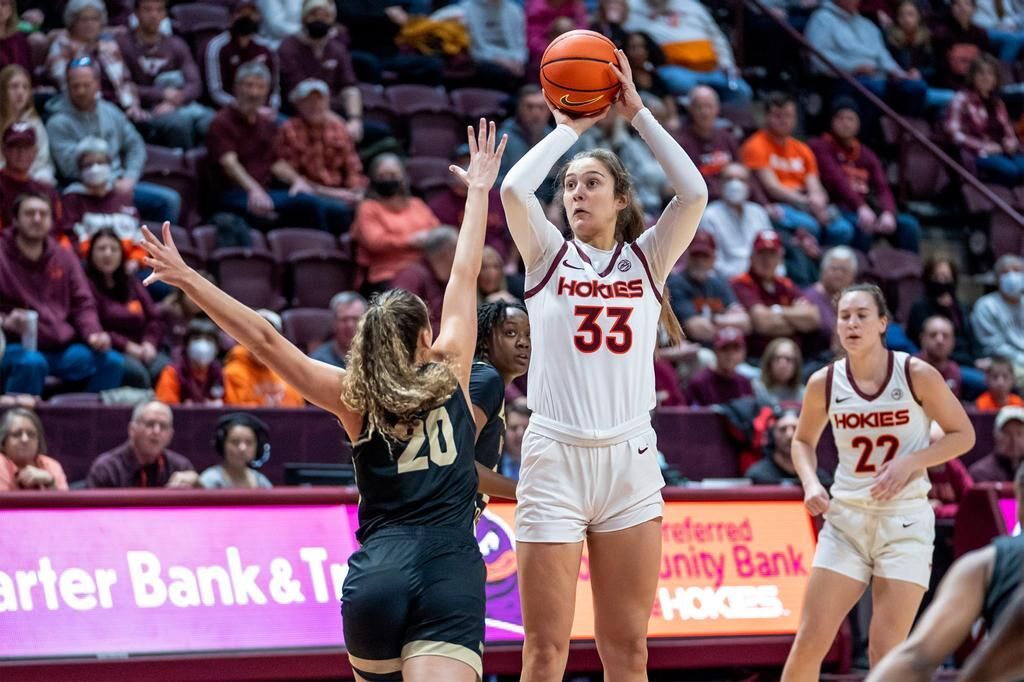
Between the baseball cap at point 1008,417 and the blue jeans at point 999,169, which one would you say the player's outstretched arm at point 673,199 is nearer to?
the baseball cap at point 1008,417

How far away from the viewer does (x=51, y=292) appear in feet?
30.8

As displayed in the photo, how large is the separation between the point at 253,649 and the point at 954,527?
413cm

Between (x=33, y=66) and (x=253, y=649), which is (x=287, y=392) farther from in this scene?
(x=33, y=66)

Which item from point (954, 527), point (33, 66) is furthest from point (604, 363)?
point (33, 66)

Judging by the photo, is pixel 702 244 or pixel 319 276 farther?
pixel 702 244

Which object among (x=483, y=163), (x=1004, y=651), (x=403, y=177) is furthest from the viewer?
(x=403, y=177)

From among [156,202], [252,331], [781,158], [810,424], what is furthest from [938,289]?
[252,331]

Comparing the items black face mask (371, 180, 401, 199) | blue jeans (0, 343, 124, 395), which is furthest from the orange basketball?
black face mask (371, 180, 401, 199)

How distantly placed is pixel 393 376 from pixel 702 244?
25.1ft

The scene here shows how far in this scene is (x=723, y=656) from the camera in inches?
316

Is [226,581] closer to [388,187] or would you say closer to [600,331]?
[600,331]

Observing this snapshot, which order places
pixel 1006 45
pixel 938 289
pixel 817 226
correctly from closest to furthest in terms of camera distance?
1. pixel 938 289
2. pixel 817 226
3. pixel 1006 45

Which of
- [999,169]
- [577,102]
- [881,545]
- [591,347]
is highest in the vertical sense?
[577,102]

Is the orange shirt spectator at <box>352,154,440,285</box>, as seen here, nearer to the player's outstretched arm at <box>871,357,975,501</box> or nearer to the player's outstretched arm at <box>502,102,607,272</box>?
the player's outstretched arm at <box>871,357,975,501</box>
